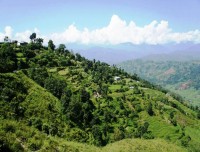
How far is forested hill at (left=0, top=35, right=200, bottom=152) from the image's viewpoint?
183ft

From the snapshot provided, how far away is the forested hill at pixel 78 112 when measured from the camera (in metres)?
55.8

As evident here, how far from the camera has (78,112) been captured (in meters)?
118

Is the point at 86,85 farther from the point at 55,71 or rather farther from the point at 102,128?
the point at 102,128

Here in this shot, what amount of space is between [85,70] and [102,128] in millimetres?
69968

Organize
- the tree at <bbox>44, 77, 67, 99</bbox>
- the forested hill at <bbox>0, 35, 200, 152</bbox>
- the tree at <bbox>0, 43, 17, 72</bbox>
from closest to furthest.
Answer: the forested hill at <bbox>0, 35, 200, 152</bbox> → the tree at <bbox>44, 77, 67, 99</bbox> → the tree at <bbox>0, 43, 17, 72</bbox>

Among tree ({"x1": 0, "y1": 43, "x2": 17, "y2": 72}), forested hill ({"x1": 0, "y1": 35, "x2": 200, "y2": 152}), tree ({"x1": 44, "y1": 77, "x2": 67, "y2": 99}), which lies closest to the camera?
forested hill ({"x1": 0, "y1": 35, "x2": 200, "y2": 152})

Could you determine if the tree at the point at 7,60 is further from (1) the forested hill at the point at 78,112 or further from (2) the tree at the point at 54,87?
(2) the tree at the point at 54,87

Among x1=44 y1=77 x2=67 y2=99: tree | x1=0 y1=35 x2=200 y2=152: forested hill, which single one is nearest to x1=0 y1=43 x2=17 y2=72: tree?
x1=0 y1=35 x2=200 y2=152: forested hill

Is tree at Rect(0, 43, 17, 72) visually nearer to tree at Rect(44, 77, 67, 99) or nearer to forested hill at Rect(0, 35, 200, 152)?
forested hill at Rect(0, 35, 200, 152)

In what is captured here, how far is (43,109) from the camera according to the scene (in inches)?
3708

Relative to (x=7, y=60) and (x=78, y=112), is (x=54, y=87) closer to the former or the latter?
(x=78, y=112)

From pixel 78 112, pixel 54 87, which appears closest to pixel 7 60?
pixel 54 87

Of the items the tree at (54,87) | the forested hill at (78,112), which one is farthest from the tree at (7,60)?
the tree at (54,87)

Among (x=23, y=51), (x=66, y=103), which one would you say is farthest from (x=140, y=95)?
(x=23, y=51)
